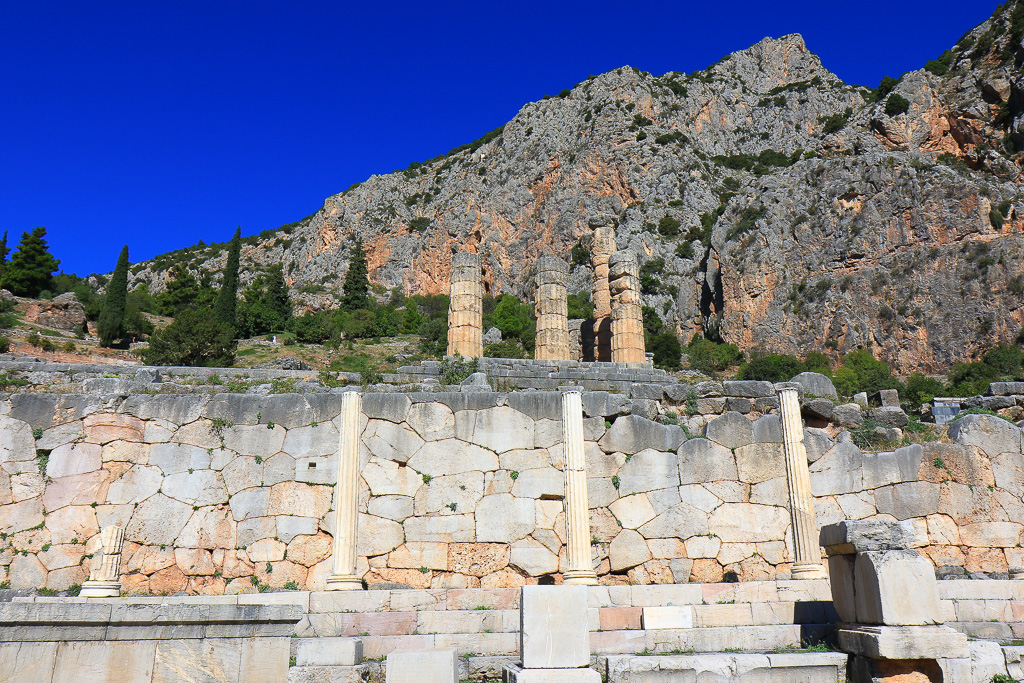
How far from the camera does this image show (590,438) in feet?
34.6

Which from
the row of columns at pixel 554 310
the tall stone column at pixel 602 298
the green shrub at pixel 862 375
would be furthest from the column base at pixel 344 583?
the green shrub at pixel 862 375

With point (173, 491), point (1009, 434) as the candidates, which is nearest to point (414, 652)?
point (173, 491)

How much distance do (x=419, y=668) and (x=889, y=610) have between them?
4725 millimetres

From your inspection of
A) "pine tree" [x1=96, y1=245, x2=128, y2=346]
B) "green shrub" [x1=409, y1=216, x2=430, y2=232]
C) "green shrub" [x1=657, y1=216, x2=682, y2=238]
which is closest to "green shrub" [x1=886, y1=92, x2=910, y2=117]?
"green shrub" [x1=657, y1=216, x2=682, y2=238]

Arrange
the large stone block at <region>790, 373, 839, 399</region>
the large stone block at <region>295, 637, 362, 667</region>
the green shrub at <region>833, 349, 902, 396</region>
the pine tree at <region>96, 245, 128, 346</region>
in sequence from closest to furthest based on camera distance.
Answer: the large stone block at <region>295, 637, 362, 667</region>, the large stone block at <region>790, 373, 839, 399</region>, the green shrub at <region>833, 349, 902, 396</region>, the pine tree at <region>96, 245, 128, 346</region>

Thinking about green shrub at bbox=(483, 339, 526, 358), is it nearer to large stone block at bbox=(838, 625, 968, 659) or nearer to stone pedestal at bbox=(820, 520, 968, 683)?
stone pedestal at bbox=(820, 520, 968, 683)

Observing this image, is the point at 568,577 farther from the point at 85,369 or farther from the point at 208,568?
the point at 85,369

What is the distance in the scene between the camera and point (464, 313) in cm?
2069

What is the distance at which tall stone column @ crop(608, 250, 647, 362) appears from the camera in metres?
22.0

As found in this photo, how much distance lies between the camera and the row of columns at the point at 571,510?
8.92 m

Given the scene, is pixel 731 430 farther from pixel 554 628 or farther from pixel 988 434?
pixel 554 628

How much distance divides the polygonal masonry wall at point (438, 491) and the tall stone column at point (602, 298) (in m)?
13.3

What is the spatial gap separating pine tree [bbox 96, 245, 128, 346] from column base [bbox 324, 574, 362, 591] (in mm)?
34043

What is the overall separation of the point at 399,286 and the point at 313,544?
2593 inches
